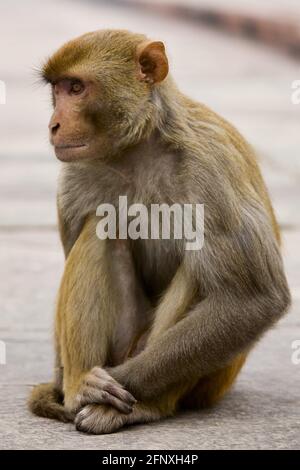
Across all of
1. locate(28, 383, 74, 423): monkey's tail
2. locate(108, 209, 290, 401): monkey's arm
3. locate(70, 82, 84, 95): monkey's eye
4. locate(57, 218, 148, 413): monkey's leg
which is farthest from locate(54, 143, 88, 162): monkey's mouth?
locate(28, 383, 74, 423): monkey's tail

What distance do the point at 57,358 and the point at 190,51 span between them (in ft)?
59.0

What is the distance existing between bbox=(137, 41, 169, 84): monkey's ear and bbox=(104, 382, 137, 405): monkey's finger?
4.66 ft

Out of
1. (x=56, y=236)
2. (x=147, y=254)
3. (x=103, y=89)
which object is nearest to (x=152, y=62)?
(x=103, y=89)

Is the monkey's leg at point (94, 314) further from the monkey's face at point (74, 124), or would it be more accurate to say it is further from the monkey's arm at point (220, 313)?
the monkey's face at point (74, 124)

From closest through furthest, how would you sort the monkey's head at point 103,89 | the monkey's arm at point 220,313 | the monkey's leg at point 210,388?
the monkey's arm at point 220,313, the monkey's head at point 103,89, the monkey's leg at point 210,388

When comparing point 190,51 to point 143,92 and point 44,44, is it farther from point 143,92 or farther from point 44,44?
point 143,92

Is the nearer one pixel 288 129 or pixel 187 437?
pixel 187 437

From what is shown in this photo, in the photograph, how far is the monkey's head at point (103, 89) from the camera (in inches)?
240

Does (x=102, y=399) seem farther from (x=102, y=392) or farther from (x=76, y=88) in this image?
(x=76, y=88)

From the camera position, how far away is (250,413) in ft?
21.0

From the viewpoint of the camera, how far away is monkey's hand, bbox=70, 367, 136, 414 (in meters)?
6.04

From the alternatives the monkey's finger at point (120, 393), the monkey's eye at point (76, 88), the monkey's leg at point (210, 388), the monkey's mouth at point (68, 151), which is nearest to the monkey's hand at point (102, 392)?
the monkey's finger at point (120, 393)

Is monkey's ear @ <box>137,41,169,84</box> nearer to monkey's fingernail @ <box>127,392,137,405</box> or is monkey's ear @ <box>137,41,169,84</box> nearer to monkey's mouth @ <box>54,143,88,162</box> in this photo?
monkey's mouth @ <box>54,143,88,162</box>

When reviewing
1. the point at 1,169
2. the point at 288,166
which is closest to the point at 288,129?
the point at 288,166
